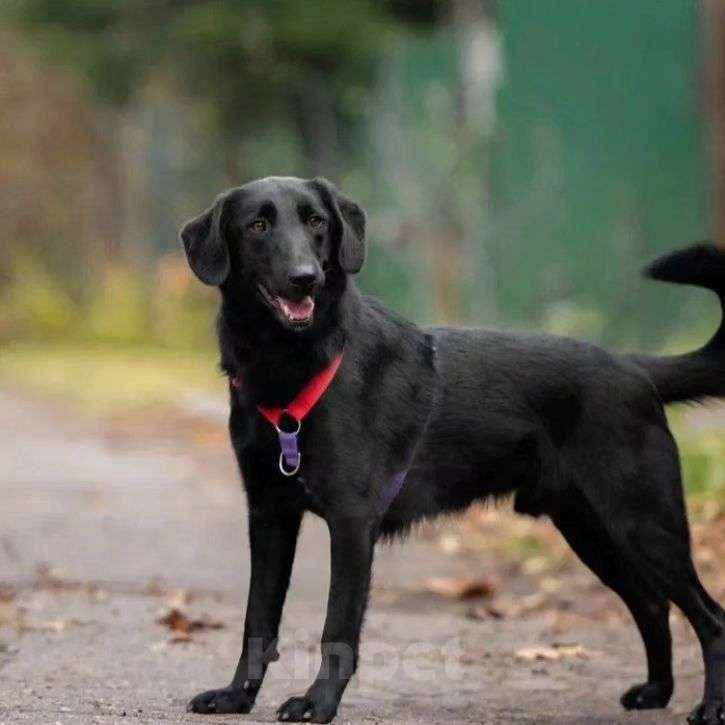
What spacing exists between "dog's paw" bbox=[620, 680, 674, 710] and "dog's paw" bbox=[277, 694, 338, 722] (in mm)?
1305

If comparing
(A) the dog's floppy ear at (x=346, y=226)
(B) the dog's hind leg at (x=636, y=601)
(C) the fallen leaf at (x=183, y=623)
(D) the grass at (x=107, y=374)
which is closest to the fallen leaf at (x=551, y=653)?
(B) the dog's hind leg at (x=636, y=601)

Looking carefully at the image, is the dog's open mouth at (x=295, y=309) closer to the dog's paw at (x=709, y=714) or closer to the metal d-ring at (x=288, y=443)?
the metal d-ring at (x=288, y=443)

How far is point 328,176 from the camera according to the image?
1934 cm

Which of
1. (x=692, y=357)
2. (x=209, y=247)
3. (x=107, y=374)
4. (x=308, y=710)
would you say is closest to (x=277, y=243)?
(x=209, y=247)

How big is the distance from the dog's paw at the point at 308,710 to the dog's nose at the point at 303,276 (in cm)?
114

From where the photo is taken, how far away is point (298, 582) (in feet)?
27.7

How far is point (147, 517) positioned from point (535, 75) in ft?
24.7

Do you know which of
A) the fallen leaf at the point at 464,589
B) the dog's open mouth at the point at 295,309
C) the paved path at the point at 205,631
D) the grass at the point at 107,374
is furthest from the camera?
the grass at the point at 107,374

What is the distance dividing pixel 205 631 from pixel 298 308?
91.2 inches

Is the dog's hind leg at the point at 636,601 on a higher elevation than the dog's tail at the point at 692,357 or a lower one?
lower

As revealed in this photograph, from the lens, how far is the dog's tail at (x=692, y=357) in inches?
235

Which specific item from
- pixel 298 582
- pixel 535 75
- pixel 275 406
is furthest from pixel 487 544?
pixel 535 75

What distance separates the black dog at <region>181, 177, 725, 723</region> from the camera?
17.4ft

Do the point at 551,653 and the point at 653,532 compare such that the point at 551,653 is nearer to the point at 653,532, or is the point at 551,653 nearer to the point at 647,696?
the point at 647,696
